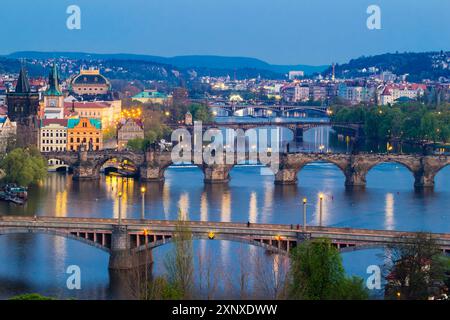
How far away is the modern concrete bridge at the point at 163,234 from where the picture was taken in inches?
779

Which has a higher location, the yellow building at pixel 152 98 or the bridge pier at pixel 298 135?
the yellow building at pixel 152 98

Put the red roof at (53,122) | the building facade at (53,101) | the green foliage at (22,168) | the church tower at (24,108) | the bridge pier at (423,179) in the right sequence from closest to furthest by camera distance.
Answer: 1. the green foliage at (22,168)
2. the bridge pier at (423,179)
3. the church tower at (24,108)
4. the red roof at (53,122)
5. the building facade at (53,101)

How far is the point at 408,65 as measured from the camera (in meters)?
118

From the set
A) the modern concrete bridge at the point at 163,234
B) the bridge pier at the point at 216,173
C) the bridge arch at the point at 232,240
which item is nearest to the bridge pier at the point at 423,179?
the bridge pier at the point at 216,173

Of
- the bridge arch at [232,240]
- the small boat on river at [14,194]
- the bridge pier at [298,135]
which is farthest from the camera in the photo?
the bridge pier at [298,135]

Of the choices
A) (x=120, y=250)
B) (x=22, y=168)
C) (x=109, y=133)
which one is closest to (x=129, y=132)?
(x=109, y=133)

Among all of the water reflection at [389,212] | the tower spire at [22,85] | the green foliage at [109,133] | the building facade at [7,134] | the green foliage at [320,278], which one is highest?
the tower spire at [22,85]

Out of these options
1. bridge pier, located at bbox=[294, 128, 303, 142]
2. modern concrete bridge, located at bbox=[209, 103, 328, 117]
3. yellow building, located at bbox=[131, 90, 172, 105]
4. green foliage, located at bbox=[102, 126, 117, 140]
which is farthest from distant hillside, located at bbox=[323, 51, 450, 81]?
green foliage, located at bbox=[102, 126, 117, 140]

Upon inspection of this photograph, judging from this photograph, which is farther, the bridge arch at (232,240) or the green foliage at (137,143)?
the green foliage at (137,143)

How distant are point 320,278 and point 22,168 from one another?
16.4 metres

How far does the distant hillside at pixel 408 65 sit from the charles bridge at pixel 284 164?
74745 millimetres

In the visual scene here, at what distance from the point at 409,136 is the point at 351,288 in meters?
33.2

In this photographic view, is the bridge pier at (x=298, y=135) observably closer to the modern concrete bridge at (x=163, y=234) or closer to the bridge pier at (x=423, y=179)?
the bridge pier at (x=423, y=179)
